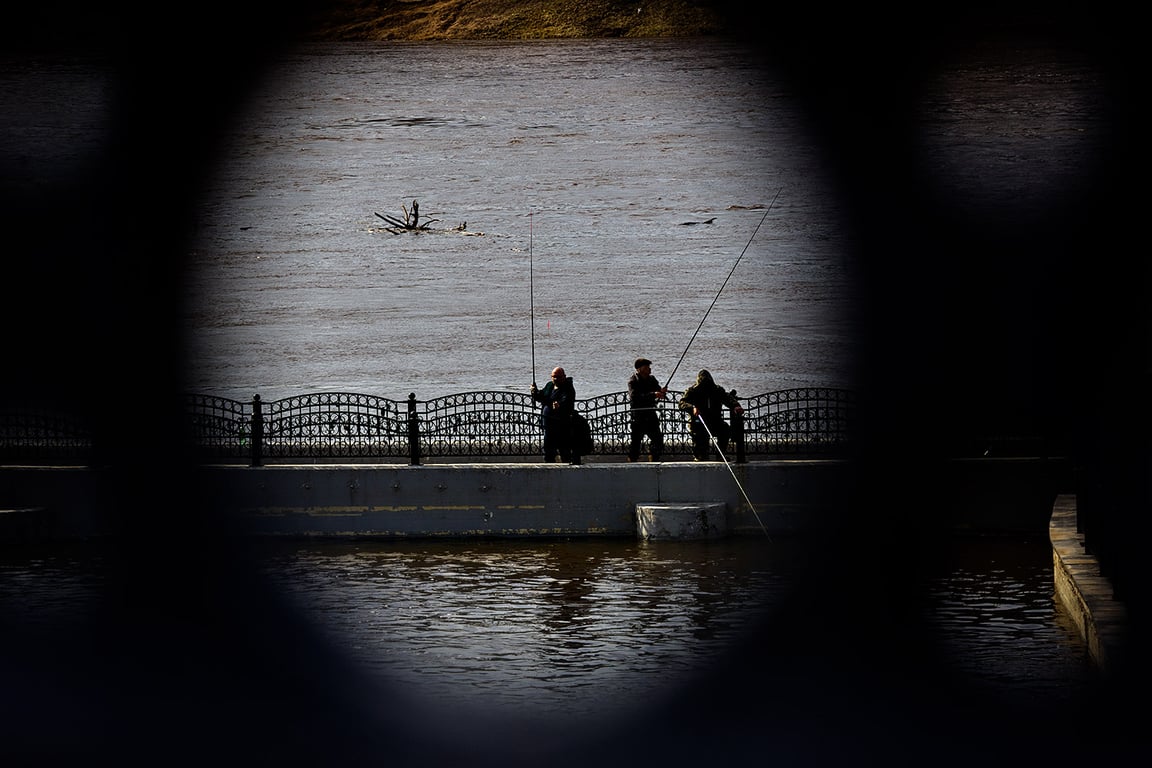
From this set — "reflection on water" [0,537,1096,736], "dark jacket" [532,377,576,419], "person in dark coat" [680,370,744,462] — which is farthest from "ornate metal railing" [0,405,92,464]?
"person in dark coat" [680,370,744,462]

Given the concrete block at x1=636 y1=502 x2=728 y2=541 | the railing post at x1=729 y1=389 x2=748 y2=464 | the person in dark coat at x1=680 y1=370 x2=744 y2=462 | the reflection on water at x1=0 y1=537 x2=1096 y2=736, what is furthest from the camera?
the person in dark coat at x1=680 y1=370 x2=744 y2=462

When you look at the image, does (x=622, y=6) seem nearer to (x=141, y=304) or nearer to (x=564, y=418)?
(x=141, y=304)

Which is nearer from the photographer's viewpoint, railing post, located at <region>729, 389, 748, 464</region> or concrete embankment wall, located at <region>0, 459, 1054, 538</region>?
concrete embankment wall, located at <region>0, 459, 1054, 538</region>

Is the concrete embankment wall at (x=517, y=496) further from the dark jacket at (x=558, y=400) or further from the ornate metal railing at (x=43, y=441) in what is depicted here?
the ornate metal railing at (x=43, y=441)

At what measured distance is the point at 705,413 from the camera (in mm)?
11797

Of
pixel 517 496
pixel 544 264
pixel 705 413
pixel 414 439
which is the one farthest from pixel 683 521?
pixel 544 264

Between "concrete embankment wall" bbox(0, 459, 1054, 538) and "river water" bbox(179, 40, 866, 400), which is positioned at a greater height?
Answer: "river water" bbox(179, 40, 866, 400)

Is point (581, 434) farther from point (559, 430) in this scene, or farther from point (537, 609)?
point (537, 609)

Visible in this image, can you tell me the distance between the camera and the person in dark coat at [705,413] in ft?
38.3

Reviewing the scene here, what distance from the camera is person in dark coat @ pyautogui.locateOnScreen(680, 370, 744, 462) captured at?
1166 centimetres

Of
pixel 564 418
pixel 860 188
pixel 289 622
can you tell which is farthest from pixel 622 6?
pixel 289 622

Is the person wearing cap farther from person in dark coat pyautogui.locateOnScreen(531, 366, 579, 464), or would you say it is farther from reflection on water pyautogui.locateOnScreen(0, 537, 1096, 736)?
reflection on water pyautogui.locateOnScreen(0, 537, 1096, 736)

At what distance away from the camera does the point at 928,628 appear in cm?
733

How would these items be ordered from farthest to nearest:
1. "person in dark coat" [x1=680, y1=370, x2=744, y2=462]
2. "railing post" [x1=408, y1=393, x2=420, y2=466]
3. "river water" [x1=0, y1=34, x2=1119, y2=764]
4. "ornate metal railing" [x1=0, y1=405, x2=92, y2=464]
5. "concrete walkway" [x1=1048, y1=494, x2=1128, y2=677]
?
1. "ornate metal railing" [x1=0, y1=405, x2=92, y2=464]
2. "person in dark coat" [x1=680, y1=370, x2=744, y2=462]
3. "railing post" [x1=408, y1=393, x2=420, y2=466]
4. "river water" [x1=0, y1=34, x2=1119, y2=764]
5. "concrete walkway" [x1=1048, y1=494, x2=1128, y2=677]
